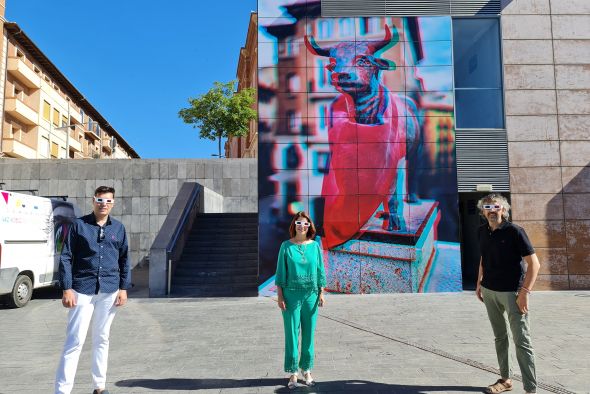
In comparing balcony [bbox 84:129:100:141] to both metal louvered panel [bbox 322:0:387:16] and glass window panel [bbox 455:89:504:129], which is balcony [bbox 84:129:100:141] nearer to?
metal louvered panel [bbox 322:0:387:16]

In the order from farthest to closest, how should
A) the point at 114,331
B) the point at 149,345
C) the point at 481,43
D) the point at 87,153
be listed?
the point at 87,153 < the point at 481,43 < the point at 114,331 < the point at 149,345

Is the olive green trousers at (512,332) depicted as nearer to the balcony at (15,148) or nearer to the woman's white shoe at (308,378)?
the woman's white shoe at (308,378)

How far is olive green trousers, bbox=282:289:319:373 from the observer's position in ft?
15.1

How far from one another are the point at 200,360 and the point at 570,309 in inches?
283

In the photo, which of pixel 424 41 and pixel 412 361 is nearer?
pixel 412 361

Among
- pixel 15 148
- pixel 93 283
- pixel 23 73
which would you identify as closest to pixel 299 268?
pixel 93 283

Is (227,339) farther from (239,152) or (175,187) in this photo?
(239,152)

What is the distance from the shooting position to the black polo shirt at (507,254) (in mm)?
4305

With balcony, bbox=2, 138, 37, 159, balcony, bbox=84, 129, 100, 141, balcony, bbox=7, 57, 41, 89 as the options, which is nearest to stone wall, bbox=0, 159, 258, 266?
balcony, bbox=2, 138, 37, 159

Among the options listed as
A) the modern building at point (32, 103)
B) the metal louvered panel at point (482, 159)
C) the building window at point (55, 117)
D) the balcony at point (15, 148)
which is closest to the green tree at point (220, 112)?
the modern building at point (32, 103)

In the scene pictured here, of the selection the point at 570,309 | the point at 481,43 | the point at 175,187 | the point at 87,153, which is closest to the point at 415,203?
the point at 570,309

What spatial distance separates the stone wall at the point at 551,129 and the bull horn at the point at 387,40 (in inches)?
113

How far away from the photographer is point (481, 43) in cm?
1250

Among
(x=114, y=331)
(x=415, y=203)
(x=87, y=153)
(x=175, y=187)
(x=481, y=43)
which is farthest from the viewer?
(x=87, y=153)
